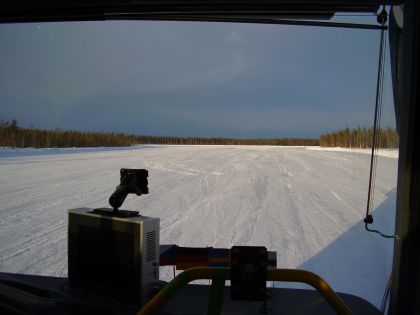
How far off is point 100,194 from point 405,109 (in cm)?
523

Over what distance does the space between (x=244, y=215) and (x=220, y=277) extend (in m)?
3.69

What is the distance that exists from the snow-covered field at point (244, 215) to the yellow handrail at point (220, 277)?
1547 mm

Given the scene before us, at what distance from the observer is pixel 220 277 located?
49.9 inches

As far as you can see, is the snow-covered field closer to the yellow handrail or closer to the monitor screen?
the monitor screen

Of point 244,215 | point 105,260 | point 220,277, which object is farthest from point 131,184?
point 244,215

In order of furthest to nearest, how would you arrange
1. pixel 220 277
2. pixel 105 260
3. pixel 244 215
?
pixel 244 215
pixel 105 260
pixel 220 277

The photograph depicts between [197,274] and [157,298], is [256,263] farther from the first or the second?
[157,298]

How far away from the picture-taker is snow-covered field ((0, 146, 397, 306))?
3086mm

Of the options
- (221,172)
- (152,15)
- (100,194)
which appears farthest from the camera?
(221,172)

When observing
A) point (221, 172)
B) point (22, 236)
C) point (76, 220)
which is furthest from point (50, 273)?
point (221, 172)

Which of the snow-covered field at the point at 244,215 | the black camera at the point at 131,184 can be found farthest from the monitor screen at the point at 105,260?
the snow-covered field at the point at 244,215

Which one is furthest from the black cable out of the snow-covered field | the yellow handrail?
the yellow handrail

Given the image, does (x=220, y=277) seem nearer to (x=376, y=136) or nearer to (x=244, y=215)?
(x=376, y=136)

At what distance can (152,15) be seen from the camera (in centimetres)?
294
